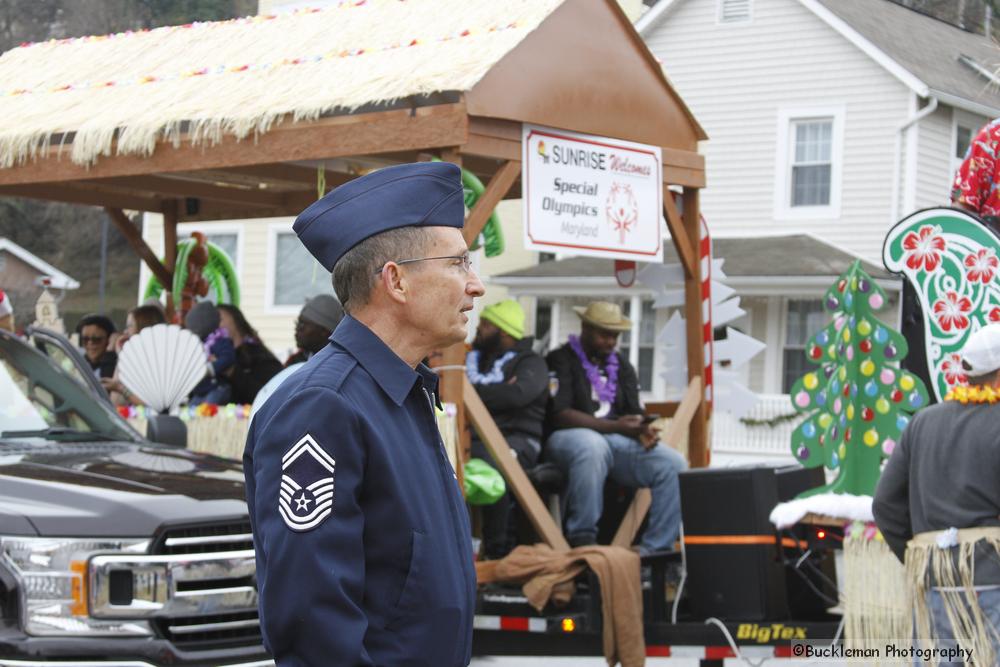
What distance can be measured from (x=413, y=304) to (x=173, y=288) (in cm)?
1021

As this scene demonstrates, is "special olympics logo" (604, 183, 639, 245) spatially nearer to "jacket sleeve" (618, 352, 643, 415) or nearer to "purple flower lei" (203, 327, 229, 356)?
"jacket sleeve" (618, 352, 643, 415)

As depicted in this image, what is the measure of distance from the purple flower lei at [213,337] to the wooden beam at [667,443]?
3235 mm

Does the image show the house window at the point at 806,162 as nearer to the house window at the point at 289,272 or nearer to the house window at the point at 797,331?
the house window at the point at 797,331

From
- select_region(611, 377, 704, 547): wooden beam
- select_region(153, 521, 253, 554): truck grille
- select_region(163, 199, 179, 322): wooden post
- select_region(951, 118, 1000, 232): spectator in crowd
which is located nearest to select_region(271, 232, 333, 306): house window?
select_region(163, 199, 179, 322): wooden post

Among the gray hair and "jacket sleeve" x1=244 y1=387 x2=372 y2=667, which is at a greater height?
the gray hair

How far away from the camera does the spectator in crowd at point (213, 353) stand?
9.98 metres

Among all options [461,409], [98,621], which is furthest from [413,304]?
[461,409]

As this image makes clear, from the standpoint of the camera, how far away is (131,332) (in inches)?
452

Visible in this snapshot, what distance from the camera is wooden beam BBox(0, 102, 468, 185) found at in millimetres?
7512

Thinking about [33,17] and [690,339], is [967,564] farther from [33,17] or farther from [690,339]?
[33,17]

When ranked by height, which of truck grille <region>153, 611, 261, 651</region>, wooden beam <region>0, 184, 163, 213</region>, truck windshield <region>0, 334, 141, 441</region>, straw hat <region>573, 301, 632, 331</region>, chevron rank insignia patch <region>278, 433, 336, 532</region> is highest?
wooden beam <region>0, 184, 163, 213</region>

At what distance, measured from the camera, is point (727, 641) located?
7574 mm

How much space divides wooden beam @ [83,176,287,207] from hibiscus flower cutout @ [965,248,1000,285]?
5.79 m

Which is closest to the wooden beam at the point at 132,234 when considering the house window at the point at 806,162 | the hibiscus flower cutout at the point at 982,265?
the hibiscus flower cutout at the point at 982,265
